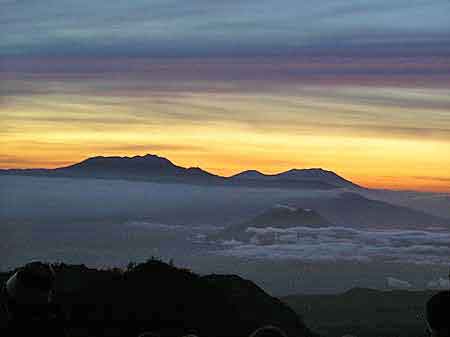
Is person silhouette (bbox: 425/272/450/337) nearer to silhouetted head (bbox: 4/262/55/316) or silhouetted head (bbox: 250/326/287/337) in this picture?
silhouetted head (bbox: 250/326/287/337)

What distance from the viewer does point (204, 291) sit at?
57031 mm

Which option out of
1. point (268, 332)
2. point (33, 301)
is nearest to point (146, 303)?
point (33, 301)

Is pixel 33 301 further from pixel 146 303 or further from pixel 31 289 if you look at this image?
pixel 146 303

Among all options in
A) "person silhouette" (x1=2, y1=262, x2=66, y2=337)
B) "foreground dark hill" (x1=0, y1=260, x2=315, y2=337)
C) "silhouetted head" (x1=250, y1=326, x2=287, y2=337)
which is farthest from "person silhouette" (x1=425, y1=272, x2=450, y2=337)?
"foreground dark hill" (x1=0, y1=260, x2=315, y2=337)

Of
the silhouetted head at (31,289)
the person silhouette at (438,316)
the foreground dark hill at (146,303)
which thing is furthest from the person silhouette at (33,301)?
the foreground dark hill at (146,303)

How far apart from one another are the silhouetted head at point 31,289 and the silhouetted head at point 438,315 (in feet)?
12.2

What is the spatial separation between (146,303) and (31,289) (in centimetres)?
3981

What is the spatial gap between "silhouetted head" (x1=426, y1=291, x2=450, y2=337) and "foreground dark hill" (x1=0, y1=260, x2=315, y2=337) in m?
34.0

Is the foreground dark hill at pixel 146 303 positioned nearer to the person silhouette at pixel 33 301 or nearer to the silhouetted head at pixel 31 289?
the person silhouette at pixel 33 301

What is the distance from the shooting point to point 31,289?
36.1 ft

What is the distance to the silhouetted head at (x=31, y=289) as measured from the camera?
1098 centimetres

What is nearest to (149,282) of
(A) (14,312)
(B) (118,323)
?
(B) (118,323)

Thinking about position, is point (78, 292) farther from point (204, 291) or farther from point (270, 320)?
point (270, 320)

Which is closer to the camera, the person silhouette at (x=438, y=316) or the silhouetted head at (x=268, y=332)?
the silhouetted head at (x=268, y=332)
